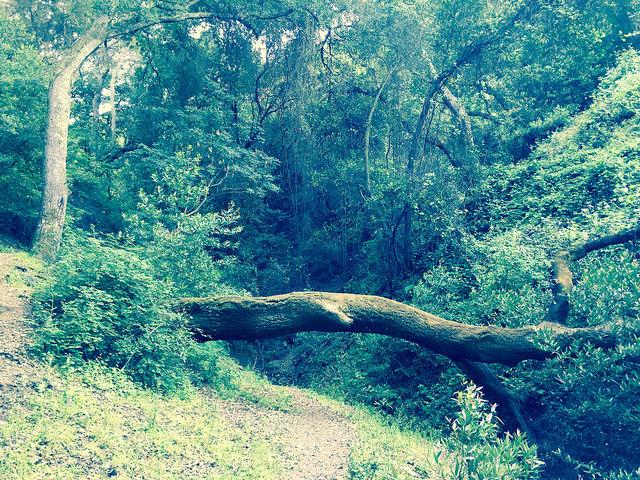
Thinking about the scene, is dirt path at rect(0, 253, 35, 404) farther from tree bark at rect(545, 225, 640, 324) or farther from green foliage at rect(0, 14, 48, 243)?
green foliage at rect(0, 14, 48, 243)

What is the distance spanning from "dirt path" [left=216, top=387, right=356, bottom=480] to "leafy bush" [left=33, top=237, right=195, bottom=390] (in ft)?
4.01

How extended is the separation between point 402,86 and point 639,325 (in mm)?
11122

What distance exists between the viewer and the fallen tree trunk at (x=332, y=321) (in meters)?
8.55

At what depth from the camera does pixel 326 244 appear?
57.3ft

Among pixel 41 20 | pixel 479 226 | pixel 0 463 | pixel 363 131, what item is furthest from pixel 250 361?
pixel 41 20

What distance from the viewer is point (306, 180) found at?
58.6 ft

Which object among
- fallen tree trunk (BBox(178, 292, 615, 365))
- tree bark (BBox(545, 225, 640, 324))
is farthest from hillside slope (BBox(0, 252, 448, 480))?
tree bark (BBox(545, 225, 640, 324))

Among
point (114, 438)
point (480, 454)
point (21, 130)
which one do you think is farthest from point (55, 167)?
point (480, 454)

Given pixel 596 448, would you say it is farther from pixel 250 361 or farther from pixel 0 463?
pixel 250 361

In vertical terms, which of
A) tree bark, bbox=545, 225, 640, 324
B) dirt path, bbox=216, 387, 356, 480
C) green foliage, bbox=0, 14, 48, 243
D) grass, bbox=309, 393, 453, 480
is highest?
green foliage, bbox=0, 14, 48, 243

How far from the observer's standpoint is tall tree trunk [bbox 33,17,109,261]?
1223 cm

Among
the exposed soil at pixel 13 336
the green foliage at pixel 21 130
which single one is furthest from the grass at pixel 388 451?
the green foliage at pixel 21 130

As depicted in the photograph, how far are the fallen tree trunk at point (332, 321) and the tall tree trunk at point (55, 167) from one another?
5.24 m

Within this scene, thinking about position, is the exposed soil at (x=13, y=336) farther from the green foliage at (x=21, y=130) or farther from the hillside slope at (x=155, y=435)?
the green foliage at (x=21, y=130)
